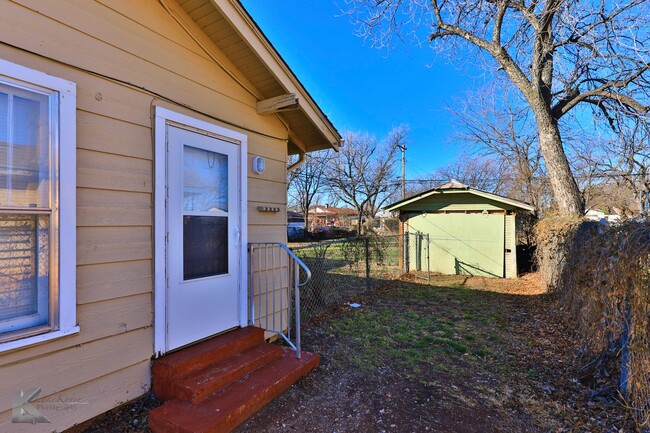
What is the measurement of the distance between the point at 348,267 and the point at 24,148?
5855 millimetres

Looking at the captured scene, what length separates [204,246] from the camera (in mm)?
2846

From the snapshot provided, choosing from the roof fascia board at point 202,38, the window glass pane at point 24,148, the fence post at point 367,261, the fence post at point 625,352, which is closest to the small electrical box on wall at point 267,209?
the roof fascia board at point 202,38

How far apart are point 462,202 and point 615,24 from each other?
501cm

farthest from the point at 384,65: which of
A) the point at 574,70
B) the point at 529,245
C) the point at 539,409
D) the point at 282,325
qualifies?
the point at 539,409

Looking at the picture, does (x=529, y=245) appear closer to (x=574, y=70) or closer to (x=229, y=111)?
(x=574, y=70)

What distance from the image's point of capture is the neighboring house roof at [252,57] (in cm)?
266

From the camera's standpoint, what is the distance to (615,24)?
5.45 m

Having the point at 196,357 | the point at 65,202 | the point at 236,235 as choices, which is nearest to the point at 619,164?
the point at 236,235

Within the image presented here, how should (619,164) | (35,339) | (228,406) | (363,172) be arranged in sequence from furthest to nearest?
(363,172), (619,164), (228,406), (35,339)

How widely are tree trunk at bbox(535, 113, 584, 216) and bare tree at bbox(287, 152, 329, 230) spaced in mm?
17550

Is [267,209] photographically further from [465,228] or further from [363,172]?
[363,172]

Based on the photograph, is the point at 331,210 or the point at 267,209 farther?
the point at 331,210

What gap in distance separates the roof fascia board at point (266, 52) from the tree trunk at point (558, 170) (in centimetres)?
Result: 642

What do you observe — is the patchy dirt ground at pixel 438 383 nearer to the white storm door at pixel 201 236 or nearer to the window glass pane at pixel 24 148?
the white storm door at pixel 201 236
